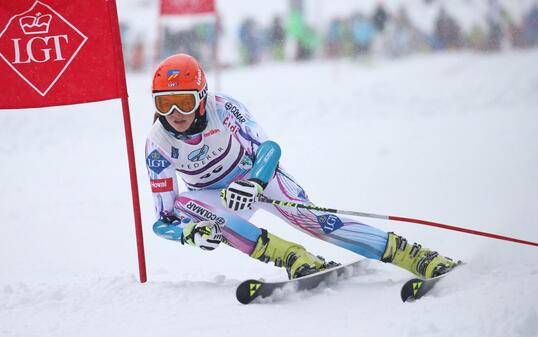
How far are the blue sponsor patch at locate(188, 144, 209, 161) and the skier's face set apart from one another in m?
0.22

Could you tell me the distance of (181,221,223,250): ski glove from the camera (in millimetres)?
4082

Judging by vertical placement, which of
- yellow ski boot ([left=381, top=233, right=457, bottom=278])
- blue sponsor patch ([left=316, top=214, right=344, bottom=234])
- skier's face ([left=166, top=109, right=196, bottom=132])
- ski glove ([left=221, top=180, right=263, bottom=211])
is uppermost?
skier's face ([left=166, top=109, right=196, bottom=132])

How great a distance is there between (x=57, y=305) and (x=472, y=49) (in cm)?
1999

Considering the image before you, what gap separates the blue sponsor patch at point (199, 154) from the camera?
4512 mm

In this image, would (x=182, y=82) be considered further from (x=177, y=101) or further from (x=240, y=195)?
(x=240, y=195)

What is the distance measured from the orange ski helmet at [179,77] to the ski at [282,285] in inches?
50.5

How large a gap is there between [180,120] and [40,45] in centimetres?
116

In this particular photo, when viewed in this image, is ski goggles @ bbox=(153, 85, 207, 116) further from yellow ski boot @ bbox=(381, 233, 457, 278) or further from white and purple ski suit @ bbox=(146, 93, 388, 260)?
yellow ski boot @ bbox=(381, 233, 457, 278)

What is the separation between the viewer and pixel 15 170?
31.9 feet

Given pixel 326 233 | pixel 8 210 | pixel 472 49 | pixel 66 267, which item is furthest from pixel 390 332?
pixel 472 49

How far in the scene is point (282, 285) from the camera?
13.4 feet

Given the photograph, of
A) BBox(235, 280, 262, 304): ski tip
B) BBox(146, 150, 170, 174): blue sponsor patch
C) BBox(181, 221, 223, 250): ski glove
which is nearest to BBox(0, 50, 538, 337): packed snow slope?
BBox(235, 280, 262, 304): ski tip

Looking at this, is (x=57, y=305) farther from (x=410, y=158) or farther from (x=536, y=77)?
(x=536, y=77)

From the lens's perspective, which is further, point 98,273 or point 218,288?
point 98,273
